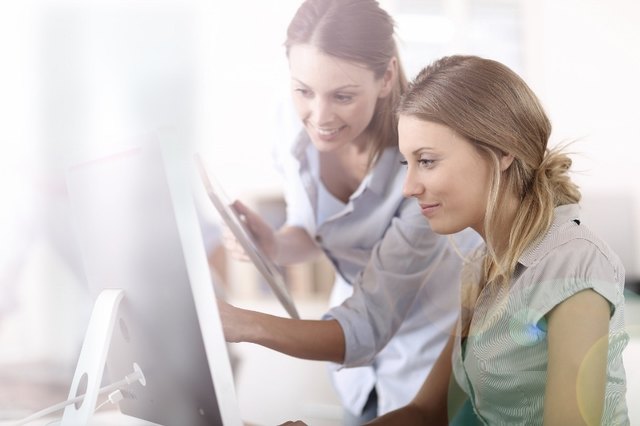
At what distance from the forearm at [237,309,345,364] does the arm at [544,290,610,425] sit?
0.37 metres

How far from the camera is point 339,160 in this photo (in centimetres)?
114

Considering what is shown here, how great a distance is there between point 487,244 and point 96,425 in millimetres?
568

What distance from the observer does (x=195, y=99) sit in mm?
1157

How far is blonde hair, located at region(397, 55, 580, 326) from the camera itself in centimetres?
84

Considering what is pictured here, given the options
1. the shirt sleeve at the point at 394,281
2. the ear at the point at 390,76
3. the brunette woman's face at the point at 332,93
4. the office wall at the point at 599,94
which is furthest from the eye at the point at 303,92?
the office wall at the point at 599,94

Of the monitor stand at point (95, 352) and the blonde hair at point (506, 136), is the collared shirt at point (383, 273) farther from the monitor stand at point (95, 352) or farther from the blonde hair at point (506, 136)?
the monitor stand at point (95, 352)

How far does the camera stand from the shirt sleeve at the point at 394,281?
41.9 inches

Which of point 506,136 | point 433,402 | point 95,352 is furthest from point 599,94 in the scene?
point 95,352

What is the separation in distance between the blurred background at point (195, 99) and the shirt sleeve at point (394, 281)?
123mm

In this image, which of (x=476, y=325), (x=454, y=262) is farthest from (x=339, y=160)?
(x=476, y=325)

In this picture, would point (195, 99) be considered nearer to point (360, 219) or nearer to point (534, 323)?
point (360, 219)

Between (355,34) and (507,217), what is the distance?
37 centimetres

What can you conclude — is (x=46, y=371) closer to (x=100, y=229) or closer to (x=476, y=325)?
(x=100, y=229)

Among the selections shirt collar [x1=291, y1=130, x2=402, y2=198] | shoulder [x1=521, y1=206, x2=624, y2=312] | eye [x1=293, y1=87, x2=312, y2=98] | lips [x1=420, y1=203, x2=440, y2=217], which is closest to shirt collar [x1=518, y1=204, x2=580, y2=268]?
shoulder [x1=521, y1=206, x2=624, y2=312]
